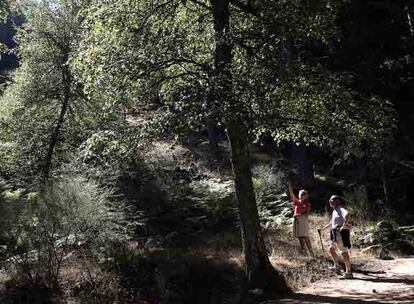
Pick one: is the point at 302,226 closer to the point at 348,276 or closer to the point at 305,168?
the point at 348,276

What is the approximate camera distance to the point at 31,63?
21.6m

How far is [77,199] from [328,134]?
17.4ft

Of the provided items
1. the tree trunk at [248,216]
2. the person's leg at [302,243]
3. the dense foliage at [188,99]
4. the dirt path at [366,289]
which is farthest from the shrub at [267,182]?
the tree trunk at [248,216]

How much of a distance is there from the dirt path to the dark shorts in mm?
772

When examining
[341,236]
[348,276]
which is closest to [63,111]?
[341,236]

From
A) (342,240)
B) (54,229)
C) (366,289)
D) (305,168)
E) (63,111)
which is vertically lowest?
(366,289)

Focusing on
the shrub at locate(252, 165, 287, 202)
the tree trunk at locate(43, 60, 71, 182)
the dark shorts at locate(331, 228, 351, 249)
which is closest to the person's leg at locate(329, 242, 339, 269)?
the dark shorts at locate(331, 228, 351, 249)

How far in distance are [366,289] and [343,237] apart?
134 cm

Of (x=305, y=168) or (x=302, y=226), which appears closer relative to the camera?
(x=302, y=226)

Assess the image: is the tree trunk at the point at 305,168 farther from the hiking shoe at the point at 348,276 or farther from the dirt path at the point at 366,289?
the hiking shoe at the point at 348,276

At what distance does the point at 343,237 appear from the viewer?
1190 centimetres

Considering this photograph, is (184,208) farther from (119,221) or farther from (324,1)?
(324,1)

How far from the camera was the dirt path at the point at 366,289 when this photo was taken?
1004cm

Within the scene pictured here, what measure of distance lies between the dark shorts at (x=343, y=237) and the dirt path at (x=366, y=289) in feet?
2.53
